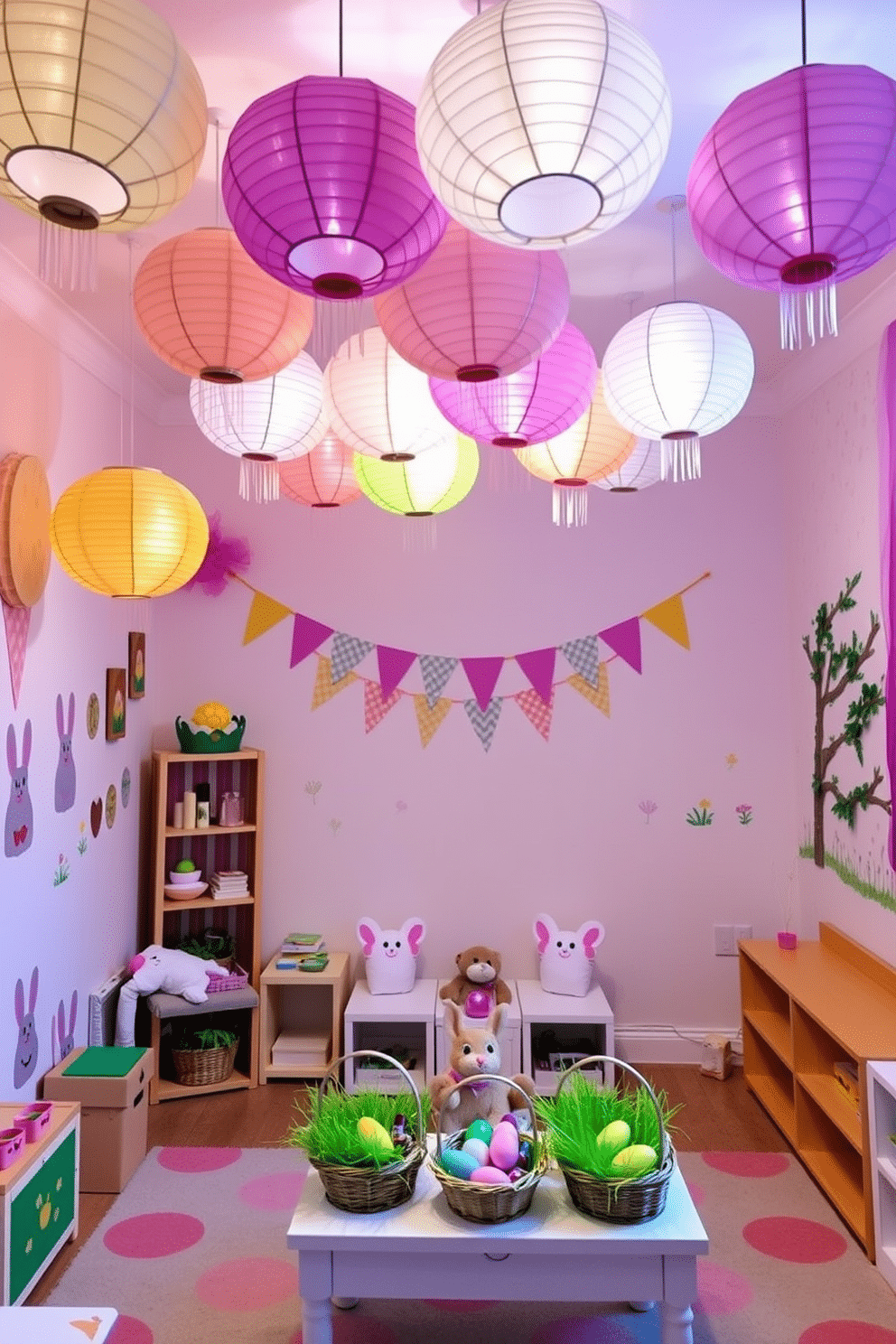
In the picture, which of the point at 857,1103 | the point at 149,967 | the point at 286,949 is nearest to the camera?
the point at 857,1103

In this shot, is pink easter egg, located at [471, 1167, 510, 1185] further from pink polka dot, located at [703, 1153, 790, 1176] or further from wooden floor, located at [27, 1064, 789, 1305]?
pink polka dot, located at [703, 1153, 790, 1176]

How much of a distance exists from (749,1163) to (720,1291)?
0.79 metres

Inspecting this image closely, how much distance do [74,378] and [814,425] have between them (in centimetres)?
279

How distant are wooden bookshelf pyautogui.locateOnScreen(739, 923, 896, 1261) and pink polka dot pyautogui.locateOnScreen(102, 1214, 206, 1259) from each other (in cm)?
189

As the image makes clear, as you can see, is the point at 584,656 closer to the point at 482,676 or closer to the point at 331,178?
the point at 482,676

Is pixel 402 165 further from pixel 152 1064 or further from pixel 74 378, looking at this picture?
pixel 152 1064

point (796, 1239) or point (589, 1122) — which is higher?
point (589, 1122)

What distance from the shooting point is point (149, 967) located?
400 cm

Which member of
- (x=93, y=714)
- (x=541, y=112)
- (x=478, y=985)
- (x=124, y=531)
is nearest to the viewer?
(x=541, y=112)

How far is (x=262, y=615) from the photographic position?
4.59 metres

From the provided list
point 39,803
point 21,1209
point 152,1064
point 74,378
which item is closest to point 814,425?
point 74,378

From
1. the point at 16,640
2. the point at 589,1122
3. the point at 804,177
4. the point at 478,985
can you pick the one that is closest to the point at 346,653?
the point at 478,985

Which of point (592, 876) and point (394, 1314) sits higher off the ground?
point (592, 876)

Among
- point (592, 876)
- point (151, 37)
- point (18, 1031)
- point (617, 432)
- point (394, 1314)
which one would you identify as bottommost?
point (394, 1314)
